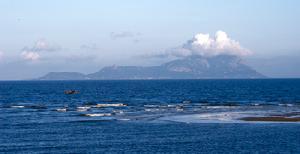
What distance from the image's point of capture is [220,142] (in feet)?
172

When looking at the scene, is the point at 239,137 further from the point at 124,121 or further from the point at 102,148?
the point at 124,121

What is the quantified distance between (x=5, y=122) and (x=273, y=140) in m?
36.5

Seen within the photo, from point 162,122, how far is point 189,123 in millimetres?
3755

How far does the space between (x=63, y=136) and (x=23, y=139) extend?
4217 millimetres

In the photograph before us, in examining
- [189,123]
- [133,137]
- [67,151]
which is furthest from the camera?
[189,123]

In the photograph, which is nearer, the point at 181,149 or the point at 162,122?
the point at 181,149

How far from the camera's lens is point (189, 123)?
70.4 m

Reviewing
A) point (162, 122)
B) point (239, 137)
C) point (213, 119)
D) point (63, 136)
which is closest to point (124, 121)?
point (162, 122)

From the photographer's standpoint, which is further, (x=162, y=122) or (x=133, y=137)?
(x=162, y=122)

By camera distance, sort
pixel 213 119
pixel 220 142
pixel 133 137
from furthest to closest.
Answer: pixel 213 119 → pixel 133 137 → pixel 220 142

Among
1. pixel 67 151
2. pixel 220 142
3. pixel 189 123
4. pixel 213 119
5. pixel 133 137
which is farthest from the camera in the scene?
pixel 213 119

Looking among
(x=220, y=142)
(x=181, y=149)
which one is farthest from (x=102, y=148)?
(x=220, y=142)

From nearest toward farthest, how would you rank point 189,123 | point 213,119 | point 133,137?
point 133,137 → point 189,123 → point 213,119

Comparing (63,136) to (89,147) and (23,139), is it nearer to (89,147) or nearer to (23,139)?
(23,139)
